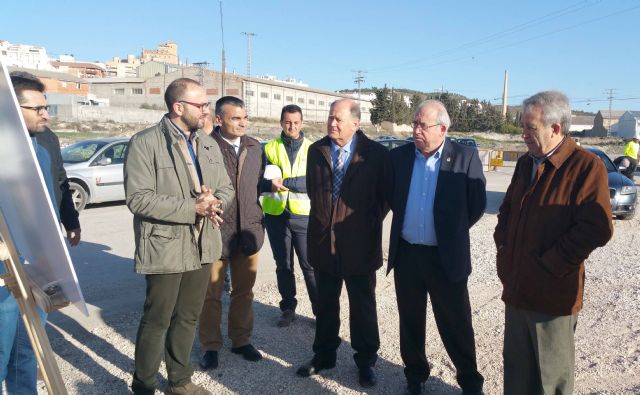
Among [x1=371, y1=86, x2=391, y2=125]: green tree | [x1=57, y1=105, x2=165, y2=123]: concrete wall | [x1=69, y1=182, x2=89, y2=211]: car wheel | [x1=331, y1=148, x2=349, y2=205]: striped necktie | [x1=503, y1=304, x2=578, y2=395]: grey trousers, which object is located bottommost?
[x1=69, y1=182, x2=89, y2=211]: car wheel

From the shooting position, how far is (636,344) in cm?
416

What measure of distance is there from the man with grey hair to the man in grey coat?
5.97ft

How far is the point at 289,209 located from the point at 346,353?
53.6 inches

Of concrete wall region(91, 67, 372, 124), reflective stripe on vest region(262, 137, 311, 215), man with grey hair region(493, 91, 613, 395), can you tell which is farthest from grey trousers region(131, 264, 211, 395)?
concrete wall region(91, 67, 372, 124)

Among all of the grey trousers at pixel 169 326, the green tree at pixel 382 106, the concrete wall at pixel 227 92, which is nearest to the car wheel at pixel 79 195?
Answer: the grey trousers at pixel 169 326

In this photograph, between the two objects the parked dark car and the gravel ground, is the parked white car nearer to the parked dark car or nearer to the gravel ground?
the gravel ground

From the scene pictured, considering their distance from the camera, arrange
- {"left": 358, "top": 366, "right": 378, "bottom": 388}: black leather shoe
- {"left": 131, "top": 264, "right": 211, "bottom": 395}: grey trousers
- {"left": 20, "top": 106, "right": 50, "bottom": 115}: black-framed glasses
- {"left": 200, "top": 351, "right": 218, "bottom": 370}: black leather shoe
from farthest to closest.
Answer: {"left": 200, "top": 351, "right": 218, "bottom": 370}: black leather shoe
{"left": 358, "top": 366, "right": 378, "bottom": 388}: black leather shoe
{"left": 131, "top": 264, "right": 211, "bottom": 395}: grey trousers
{"left": 20, "top": 106, "right": 50, "bottom": 115}: black-framed glasses

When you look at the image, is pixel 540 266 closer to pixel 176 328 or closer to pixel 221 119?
pixel 176 328

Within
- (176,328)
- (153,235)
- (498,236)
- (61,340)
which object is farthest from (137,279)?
(498,236)

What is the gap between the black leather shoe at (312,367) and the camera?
12.3 ft

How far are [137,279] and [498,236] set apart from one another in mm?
4412

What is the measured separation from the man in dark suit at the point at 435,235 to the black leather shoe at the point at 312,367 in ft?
2.11

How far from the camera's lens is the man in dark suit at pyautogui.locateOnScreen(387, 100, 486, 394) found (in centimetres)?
327

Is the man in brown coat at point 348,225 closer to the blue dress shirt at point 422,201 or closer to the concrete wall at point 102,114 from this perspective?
the blue dress shirt at point 422,201
